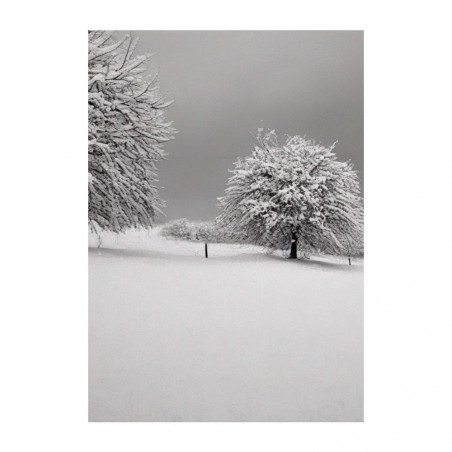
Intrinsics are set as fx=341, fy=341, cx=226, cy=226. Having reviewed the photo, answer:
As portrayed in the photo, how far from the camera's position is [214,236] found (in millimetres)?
4602

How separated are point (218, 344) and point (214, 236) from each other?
1928mm

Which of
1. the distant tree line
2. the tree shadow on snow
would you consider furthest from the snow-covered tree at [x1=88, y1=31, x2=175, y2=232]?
the tree shadow on snow

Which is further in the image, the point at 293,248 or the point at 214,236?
the point at 293,248

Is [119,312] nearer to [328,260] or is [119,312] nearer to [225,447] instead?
[225,447]

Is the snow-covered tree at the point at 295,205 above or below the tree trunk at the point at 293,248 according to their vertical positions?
above

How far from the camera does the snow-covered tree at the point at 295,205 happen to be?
493 cm

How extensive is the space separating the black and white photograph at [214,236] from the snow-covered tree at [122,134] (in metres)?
0.02

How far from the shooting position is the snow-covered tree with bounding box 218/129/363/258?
16.2 ft
